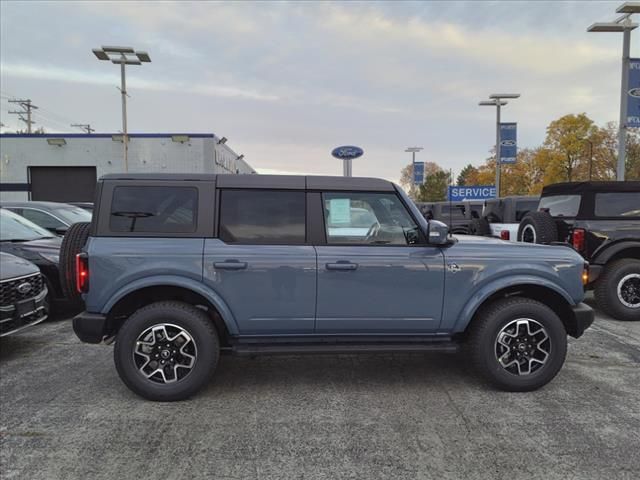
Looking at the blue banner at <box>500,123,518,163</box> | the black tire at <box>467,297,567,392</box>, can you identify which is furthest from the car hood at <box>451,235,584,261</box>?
the blue banner at <box>500,123,518,163</box>

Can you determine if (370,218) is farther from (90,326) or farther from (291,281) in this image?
(90,326)

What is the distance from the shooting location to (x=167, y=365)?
3623 millimetres

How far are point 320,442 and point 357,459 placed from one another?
32 cm

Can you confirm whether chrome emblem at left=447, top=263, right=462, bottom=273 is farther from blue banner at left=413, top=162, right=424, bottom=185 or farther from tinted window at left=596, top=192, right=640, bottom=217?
blue banner at left=413, top=162, right=424, bottom=185

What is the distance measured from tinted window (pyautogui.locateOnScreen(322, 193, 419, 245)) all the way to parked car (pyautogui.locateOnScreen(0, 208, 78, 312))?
4.12 meters

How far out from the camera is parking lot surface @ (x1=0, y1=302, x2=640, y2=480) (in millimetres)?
2762

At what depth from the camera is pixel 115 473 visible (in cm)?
270

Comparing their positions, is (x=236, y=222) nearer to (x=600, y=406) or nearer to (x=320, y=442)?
(x=320, y=442)

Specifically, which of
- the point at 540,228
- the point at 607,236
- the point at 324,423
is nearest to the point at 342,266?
the point at 324,423

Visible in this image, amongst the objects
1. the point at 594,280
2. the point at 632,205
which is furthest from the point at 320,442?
the point at 632,205

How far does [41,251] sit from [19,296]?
5.70 feet

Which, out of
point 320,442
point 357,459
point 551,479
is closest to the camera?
point 551,479

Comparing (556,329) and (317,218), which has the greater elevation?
(317,218)

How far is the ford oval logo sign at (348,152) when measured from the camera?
28.7ft
